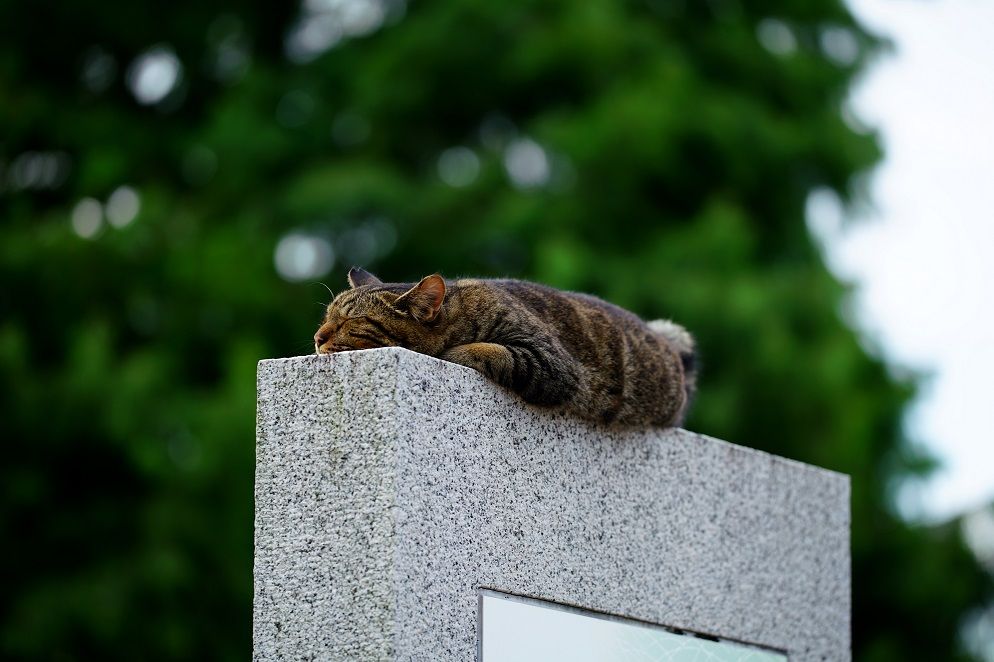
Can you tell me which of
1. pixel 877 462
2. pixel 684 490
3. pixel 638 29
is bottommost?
pixel 684 490

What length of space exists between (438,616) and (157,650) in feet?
16.8

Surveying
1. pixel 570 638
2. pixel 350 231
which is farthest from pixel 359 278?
pixel 350 231

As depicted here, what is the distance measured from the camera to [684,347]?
Answer: 4332 millimetres

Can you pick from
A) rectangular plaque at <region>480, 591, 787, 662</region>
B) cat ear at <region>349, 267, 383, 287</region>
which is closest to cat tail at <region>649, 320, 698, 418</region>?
rectangular plaque at <region>480, 591, 787, 662</region>

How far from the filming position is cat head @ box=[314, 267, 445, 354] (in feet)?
10.9

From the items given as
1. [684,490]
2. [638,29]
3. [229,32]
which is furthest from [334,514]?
[229,32]

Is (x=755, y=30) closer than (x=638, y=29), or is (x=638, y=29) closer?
(x=638, y=29)

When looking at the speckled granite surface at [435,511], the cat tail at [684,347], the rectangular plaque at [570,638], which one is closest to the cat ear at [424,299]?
the speckled granite surface at [435,511]

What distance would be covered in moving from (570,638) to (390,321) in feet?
2.94

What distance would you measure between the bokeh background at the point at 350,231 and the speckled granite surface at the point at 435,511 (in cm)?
394

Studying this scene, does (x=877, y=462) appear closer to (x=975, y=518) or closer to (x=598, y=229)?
(x=975, y=518)

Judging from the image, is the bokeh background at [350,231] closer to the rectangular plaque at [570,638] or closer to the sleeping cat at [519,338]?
the sleeping cat at [519,338]

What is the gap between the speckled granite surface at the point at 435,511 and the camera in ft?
9.34

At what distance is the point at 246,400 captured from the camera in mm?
7562
